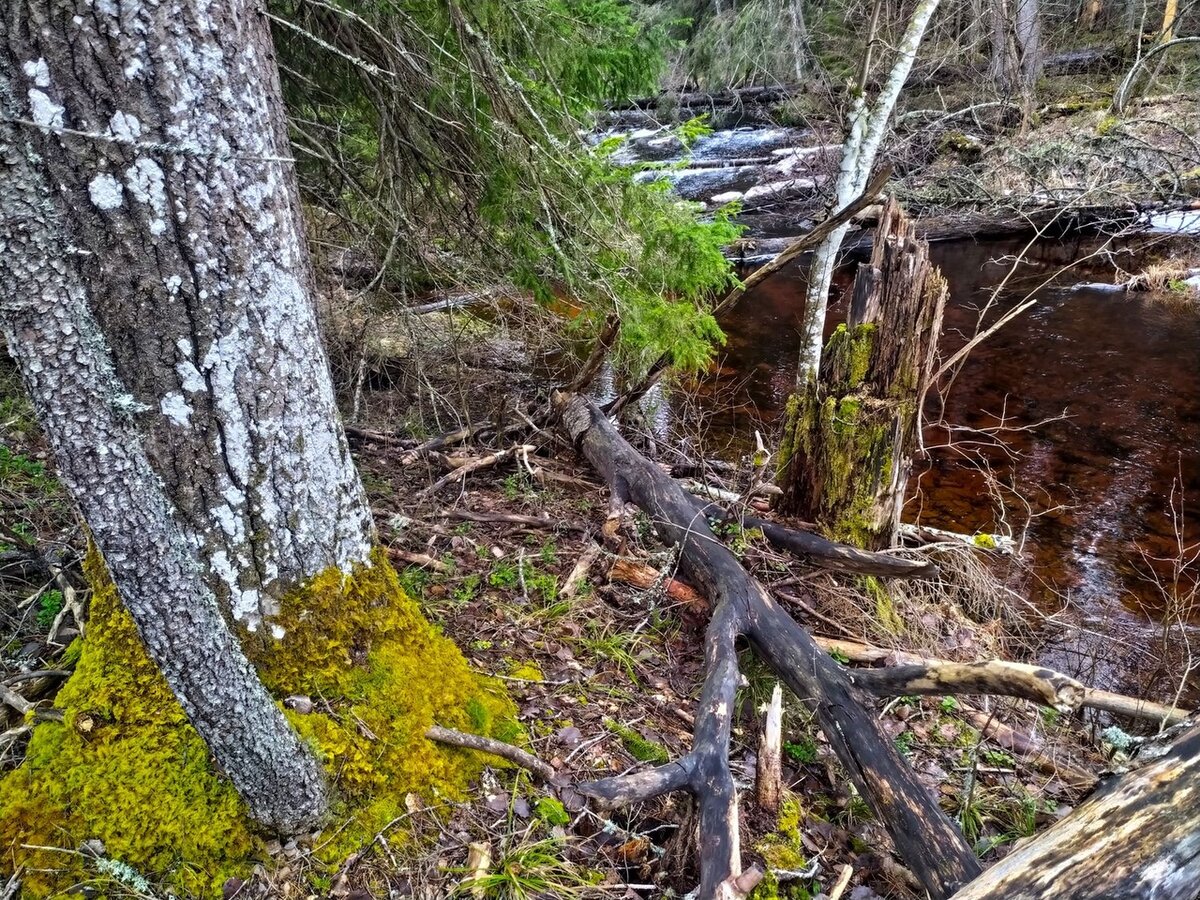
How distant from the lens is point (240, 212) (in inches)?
67.5

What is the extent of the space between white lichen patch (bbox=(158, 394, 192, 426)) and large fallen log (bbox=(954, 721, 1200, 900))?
2.52 meters

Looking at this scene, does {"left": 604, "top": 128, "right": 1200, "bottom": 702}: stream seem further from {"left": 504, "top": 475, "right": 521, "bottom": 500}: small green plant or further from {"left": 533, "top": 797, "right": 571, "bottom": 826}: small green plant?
{"left": 533, "top": 797, "right": 571, "bottom": 826}: small green plant

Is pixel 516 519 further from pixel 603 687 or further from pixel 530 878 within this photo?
pixel 530 878

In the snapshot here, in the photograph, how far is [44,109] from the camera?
1414 millimetres

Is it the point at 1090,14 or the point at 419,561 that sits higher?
the point at 1090,14

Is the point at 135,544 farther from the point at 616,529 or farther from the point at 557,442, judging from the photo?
the point at 557,442

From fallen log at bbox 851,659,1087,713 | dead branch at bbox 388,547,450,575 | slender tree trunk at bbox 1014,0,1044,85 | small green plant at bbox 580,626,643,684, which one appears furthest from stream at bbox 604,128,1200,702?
slender tree trunk at bbox 1014,0,1044,85

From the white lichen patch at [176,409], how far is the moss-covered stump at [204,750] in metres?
0.65

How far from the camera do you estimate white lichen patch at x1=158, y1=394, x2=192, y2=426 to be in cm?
174

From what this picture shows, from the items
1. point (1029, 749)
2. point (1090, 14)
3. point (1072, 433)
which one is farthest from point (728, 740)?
point (1090, 14)

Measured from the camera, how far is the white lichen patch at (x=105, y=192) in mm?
1510

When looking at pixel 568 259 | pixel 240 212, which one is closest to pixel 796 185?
pixel 568 259

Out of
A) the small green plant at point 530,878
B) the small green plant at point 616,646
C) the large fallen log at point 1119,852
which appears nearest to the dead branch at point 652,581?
the small green plant at point 616,646

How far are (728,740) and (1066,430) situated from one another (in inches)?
262
